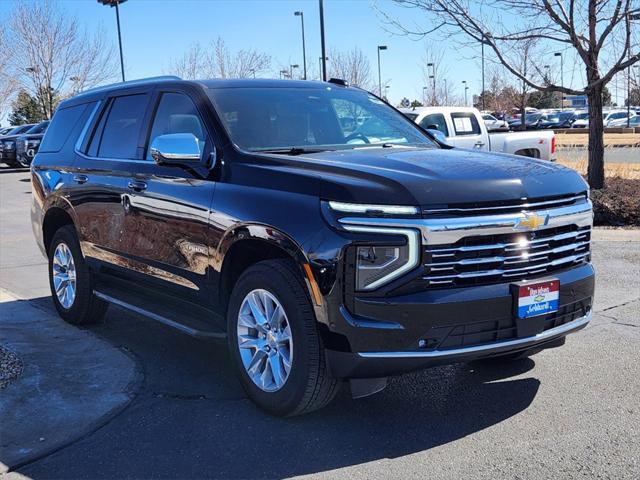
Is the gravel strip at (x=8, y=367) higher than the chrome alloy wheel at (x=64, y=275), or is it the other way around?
the chrome alloy wheel at (x=64, y=275)

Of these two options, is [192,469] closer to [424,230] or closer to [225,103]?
[424,230]

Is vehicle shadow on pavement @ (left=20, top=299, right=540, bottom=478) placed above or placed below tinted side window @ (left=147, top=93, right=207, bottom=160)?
below

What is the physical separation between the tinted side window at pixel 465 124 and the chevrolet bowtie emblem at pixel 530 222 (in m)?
10.8

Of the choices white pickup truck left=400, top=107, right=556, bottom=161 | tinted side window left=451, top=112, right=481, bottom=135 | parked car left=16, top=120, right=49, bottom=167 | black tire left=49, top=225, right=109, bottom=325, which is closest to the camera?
black tire left=49, top=225, right=109, bottom=325

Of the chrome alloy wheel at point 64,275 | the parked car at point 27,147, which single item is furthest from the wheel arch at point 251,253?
the parked car at point 27,147

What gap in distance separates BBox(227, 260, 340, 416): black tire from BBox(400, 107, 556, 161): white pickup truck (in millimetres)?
9969

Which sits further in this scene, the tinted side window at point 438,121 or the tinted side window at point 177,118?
the tinted side window at point 438,121

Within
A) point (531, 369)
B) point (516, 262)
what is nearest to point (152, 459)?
point (516, 262)

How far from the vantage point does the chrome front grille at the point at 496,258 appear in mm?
3502

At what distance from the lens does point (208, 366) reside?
506 cm

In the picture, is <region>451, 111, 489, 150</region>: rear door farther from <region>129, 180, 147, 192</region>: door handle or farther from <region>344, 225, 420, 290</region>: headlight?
<region>344, 225, 420, 290</region>: headlight

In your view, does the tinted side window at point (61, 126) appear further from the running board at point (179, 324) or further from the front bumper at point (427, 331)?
the front bumper at point (427, 331)

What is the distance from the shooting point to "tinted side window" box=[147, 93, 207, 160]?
4812 millimetres

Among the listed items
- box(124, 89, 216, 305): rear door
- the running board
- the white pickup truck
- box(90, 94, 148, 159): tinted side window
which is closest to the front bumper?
the running board
